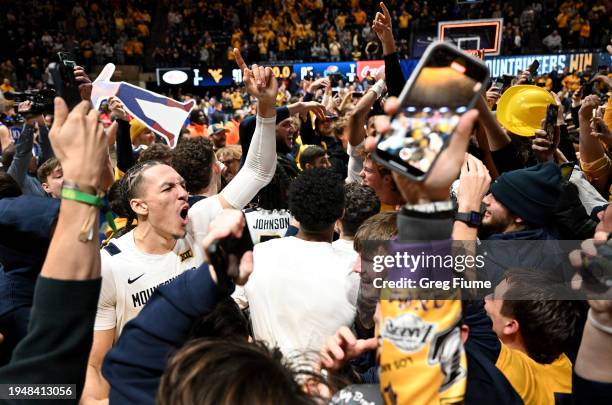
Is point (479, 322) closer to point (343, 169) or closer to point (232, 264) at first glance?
point (232, 264)

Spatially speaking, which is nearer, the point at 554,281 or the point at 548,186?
the point at 554,281

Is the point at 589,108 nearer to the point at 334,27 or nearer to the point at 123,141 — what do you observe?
the point at 123,141

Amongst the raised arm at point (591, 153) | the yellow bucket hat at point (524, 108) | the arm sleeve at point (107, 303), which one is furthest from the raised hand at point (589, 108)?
the arm sleeve at point (107, 303)

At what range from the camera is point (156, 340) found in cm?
153

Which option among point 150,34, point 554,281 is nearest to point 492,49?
point 554,281

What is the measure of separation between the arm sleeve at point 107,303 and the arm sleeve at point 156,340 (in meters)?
1.04

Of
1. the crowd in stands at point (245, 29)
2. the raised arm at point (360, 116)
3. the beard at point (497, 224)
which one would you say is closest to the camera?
the beard at point (497, 224)

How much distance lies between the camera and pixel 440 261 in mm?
1394

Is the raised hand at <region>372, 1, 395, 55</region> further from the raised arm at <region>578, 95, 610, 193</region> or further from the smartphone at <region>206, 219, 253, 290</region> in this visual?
the smartphone at <region>206, 219, 253, 290</region>

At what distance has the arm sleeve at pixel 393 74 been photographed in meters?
3.35

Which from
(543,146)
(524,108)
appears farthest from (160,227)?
(524,108)

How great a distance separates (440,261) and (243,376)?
0.55 meters

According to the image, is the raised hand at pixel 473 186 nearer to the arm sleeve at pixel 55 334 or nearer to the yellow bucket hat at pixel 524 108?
the arm sleeve at pixel 55 334

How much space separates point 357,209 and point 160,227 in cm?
100
